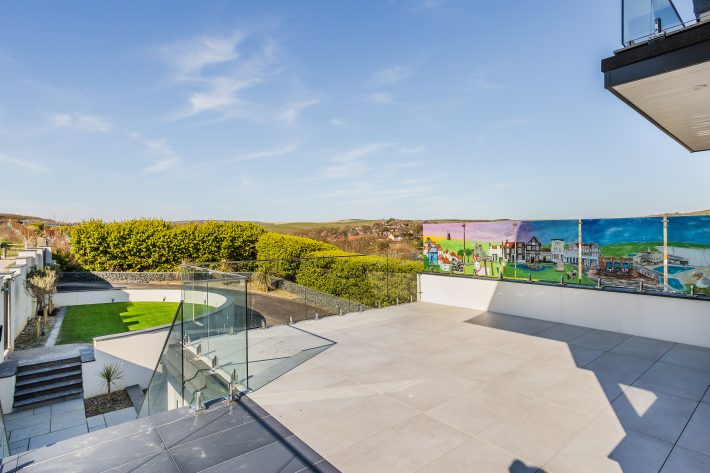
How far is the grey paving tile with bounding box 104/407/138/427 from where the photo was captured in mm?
8085

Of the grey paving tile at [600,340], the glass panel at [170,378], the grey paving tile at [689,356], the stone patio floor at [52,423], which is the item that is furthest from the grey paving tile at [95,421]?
the grey paving tile at [689,356]

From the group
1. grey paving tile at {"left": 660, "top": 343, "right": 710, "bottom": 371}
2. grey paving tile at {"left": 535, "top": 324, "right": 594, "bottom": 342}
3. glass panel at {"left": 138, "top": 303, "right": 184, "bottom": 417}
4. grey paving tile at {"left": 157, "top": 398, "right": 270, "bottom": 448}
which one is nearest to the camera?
grey paving tile at {"left": 157, "top": 398, "right": 270, "bottom": 448}

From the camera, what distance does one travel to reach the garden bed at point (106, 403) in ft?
28.5

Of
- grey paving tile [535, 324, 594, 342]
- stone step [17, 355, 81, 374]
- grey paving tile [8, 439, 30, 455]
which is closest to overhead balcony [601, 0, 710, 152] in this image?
grey paving tile [535, 324, 594, 342]

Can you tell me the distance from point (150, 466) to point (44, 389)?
8684mm

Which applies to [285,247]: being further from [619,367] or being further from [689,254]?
[689,254]

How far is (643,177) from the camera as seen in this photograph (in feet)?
35.3

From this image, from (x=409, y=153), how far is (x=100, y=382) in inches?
496

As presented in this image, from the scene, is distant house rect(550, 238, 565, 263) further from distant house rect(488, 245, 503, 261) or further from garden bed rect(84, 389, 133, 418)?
garden bed rect(84, 389, 133, 418)

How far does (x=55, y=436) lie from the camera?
720cm

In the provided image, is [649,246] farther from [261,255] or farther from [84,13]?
[261,255]

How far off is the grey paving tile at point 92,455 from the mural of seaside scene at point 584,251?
6491 mm

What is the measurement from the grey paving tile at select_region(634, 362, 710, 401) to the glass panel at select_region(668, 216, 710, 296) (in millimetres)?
1501

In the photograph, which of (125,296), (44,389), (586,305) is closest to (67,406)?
(44,389)
